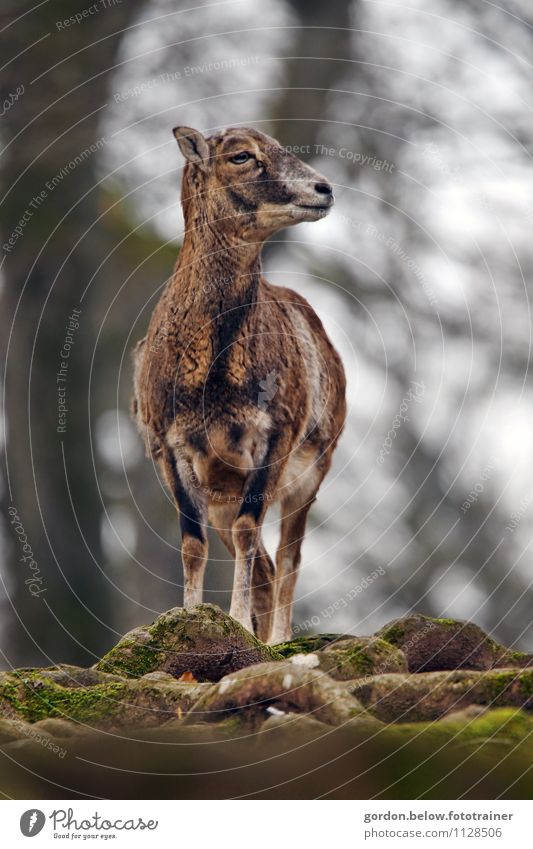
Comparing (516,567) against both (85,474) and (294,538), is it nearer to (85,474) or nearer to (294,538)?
(85,474)

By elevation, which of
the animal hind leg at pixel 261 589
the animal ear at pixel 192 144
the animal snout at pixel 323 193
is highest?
the animal ear at pixel 192 144

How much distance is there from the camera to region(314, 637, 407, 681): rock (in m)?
11.6

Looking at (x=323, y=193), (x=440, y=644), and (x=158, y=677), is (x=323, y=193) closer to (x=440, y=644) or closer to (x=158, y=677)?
(x=440, y=644)

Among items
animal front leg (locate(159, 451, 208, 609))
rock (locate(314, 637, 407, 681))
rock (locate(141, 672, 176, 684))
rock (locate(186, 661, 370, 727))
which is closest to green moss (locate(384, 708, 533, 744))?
rock (locate(186, 661, 370, 727))

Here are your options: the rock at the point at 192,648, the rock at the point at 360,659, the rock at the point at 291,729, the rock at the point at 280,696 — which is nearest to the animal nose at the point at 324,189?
the rock at the point at 192,648

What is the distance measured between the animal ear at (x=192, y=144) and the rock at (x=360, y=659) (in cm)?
387

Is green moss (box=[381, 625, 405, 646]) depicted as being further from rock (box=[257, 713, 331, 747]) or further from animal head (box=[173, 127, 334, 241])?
animal head (box=[173, 127, 334, 241])

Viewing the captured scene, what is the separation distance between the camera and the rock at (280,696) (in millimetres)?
11117

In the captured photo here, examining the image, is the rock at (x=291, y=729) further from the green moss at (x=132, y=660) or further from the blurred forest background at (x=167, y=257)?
the blurred forest background at (x=167, y=257)

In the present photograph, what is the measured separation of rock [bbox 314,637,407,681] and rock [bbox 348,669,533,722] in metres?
0.26

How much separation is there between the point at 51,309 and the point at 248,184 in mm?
9290

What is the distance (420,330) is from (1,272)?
5600 mm

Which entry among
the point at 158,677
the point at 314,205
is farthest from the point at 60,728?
the point at 314,205

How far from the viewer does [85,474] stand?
21250mm
